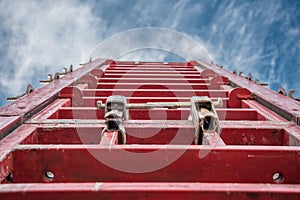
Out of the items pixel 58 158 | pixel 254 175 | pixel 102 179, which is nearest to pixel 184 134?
pixel 254 175

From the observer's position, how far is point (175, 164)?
6.07 ft

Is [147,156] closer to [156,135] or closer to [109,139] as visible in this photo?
[109,139]

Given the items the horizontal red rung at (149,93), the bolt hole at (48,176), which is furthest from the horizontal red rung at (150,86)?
the bolt hole at (48,176)

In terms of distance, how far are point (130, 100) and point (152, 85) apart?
1.30m

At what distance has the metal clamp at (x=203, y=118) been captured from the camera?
225 centimetres

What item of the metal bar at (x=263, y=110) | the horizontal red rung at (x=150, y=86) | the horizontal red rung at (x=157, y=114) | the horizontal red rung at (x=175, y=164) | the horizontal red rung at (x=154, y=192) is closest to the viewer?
the horizontal red rung at (x=154, y=192)

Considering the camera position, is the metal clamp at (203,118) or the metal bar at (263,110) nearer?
the metal clamp at (203,118)

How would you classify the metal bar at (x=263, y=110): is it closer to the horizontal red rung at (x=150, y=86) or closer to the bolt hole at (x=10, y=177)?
the horizontal red rung at (x=150, y=86)

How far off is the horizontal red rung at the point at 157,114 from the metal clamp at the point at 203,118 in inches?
19.7

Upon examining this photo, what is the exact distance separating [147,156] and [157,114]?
1190 mm

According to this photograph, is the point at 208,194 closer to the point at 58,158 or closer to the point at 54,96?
the point at 58,158

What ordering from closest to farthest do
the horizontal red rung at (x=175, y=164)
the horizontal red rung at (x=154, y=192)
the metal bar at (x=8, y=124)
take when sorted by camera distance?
the horizontal red rung at (x=154, y=192), the horizontal red rung at (x=175, y=164), the metal bar at (x=8, y=124)

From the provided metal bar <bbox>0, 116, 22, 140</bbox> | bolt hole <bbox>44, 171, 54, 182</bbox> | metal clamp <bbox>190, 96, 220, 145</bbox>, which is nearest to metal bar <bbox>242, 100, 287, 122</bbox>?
metal clamp <bbox>190, 96, 220, 145</bbox>

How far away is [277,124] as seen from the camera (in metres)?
2.56
